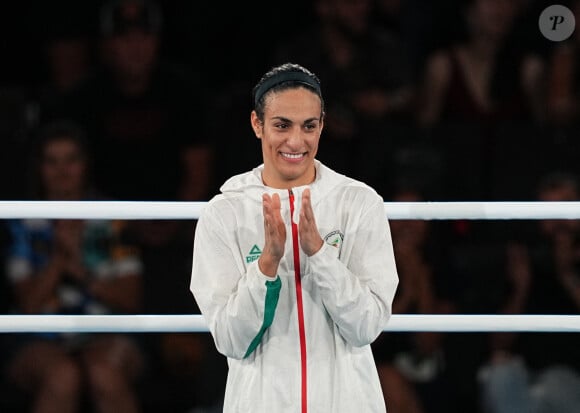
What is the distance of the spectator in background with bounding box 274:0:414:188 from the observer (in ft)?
12.3

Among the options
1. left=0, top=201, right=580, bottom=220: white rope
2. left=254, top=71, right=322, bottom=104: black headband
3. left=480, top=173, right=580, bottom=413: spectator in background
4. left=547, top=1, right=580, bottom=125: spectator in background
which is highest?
left=547, top=1, right=580, bottom=125: spectator in background

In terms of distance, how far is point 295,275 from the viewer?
1.92m

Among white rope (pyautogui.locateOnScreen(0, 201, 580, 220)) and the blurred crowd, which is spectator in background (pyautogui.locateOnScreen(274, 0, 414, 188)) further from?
white rope (pyautogui.locateOnScreen(0, 201, 580, 220))

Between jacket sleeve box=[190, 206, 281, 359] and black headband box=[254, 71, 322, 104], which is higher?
black headband box=[254, 71, 322, 104]

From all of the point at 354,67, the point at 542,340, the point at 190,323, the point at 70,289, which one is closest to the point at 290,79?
the point at 190,323

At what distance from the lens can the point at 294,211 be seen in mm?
1918

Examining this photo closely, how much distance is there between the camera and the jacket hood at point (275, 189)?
1949mm

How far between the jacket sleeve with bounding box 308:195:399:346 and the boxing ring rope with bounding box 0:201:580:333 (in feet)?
1.52

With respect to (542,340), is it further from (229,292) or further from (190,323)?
(229,292)

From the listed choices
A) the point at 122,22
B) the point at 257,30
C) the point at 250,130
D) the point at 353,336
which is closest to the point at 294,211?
the point at 353,336

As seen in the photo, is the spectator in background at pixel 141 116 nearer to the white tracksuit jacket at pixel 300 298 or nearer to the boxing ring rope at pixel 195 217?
the boxing ring rope at pixel 195 217

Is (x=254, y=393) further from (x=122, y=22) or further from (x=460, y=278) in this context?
(x=122, y=22)

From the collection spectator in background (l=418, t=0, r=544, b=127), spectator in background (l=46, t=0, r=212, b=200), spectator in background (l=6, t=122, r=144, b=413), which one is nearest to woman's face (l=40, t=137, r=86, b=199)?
spectator in background (l=6, t=122, r=144, b=413)

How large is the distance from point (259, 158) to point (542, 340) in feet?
3.73
